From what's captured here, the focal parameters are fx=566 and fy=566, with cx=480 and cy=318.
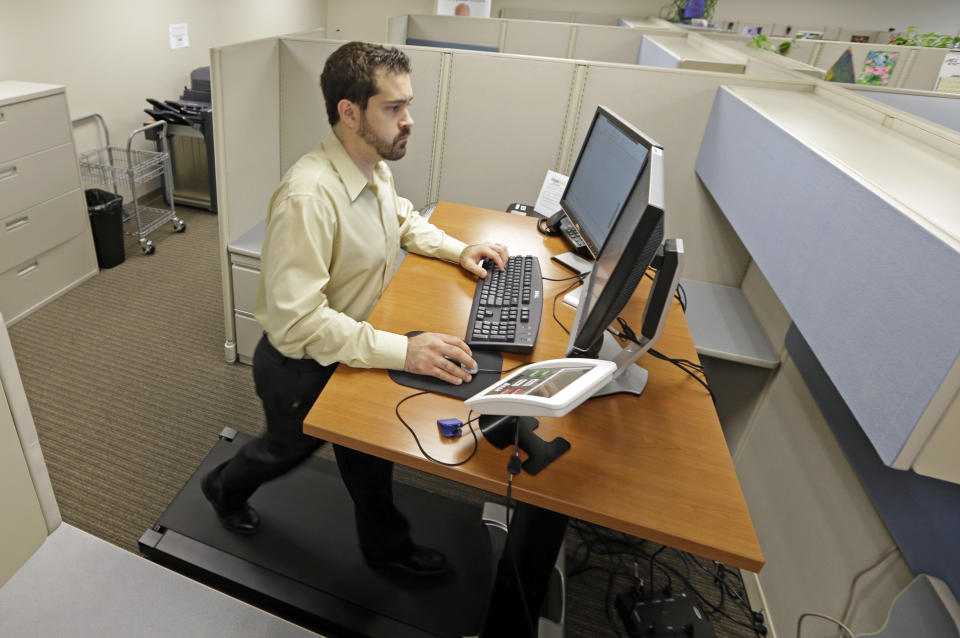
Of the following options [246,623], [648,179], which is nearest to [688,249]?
[648,179]

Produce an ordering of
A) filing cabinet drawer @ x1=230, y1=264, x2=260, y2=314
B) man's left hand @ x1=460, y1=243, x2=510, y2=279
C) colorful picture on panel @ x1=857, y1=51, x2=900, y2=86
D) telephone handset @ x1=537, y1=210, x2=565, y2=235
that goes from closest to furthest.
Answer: man's left hand @ x1=460, y1=243, x2=510, y2=279 < telephone handset @ x1=537, y1=210, x2=565, y2=235 < filing cabinet drawer @ x1=230, y1=264, x2=260, y2=314 < colorful picture on panel @ x1=857, y1=51, x2=900, y2=86

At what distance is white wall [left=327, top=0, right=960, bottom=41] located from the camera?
6312 mm

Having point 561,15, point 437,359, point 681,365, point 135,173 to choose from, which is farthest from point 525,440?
point 561,15

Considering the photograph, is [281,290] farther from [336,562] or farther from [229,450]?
[229,450]

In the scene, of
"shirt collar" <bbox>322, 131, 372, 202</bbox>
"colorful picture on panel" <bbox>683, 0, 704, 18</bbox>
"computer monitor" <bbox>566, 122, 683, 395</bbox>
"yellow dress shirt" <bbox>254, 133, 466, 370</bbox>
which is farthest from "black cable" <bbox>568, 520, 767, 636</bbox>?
"colorful picture on panel" <bbox>683, 0, 704, 18</bbox>

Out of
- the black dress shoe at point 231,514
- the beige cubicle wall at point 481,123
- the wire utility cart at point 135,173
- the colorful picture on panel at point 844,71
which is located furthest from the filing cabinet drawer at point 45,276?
the colorful picture on panel at point 844,71

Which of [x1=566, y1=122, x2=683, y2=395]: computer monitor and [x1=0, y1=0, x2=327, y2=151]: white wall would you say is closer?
[x1=566, y1=122, x2=683, y2=395]: computer monitor

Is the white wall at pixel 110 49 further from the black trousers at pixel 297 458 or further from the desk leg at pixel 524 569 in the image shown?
the desk leg at pixel 524 569

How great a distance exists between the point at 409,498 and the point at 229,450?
64cm

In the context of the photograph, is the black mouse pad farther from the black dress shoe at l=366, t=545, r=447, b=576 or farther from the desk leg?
the black dress shoe at l=366, t=545, r=447, b=576

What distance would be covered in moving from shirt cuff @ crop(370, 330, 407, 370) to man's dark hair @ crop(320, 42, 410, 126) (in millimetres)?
509

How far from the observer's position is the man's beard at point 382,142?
123cm

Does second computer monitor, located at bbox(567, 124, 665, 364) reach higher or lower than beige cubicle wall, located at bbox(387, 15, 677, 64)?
lower

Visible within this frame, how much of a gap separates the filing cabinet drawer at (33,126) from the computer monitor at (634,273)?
8.53 ft
